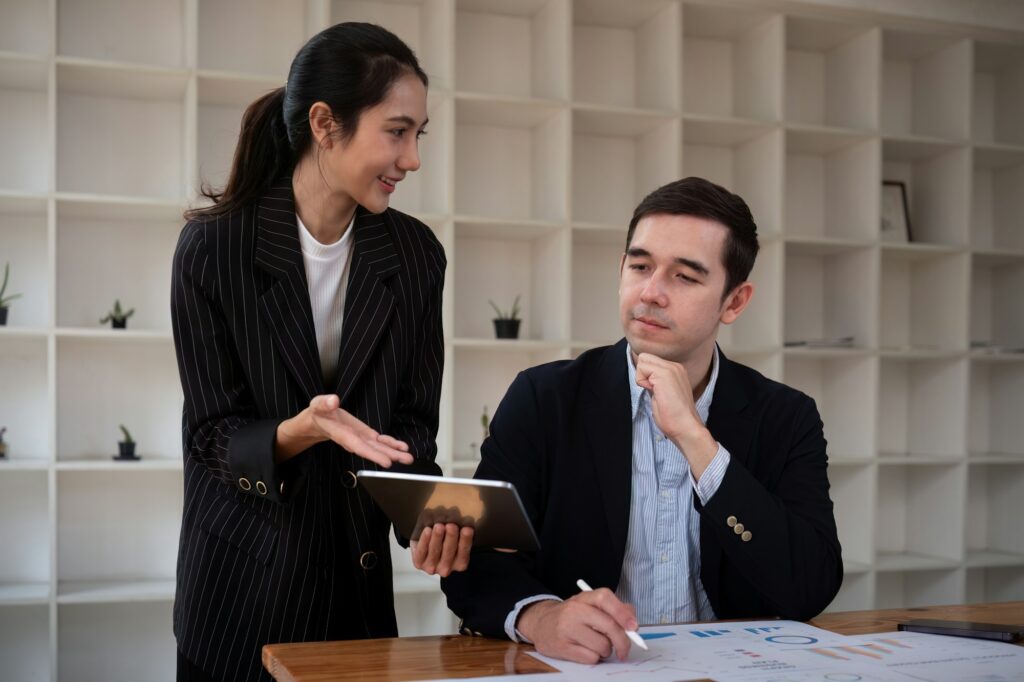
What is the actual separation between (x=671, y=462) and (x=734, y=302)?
14.5 inches

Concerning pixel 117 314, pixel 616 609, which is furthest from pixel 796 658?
pixel 117 314

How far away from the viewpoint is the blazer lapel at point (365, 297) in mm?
1774

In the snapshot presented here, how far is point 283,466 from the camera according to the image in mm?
1639

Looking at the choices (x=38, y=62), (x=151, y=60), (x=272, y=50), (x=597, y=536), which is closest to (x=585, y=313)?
(x=272, y=50)

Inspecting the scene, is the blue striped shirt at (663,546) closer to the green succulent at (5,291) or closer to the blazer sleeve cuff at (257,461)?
the blazer sleeve cuff at (257,461)

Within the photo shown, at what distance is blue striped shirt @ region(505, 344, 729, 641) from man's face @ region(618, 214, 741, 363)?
0.21 metres

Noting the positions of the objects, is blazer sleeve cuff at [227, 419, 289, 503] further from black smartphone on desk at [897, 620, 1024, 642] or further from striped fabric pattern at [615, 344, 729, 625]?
black smartphone on desk at [897, 620, 1024, 642]

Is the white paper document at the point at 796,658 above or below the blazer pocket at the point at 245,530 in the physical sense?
below

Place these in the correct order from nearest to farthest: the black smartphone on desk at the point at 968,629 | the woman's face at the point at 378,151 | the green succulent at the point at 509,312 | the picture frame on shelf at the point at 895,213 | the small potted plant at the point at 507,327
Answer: the black smartphone on desk at the point at 968,629 → the woman's face at the point at 378,151 → the small potted plant at the point at 507,327 → the green succulent at the point at 509,312 → the picture frame on shelf at the point at 895,213

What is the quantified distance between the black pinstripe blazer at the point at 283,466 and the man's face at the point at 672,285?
455mm

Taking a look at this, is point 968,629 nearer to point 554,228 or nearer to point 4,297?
point 554,228

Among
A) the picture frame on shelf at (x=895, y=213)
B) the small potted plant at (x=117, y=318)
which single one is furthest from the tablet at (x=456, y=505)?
the picture frame on shelf at (x=895, y=213)

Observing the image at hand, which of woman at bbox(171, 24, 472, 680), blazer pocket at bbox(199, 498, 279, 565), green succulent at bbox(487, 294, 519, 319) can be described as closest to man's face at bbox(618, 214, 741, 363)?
woman at bbox(171, 24, 472, 680)

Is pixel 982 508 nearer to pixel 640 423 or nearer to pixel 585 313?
pixel 585 313
